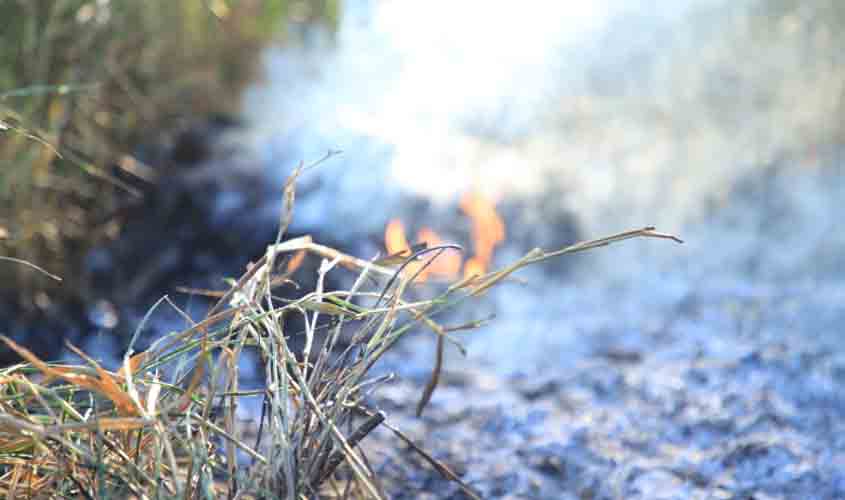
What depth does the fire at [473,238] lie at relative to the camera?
360 centimetres

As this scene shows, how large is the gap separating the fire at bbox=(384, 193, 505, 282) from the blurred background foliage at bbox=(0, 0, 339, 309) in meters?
0.98

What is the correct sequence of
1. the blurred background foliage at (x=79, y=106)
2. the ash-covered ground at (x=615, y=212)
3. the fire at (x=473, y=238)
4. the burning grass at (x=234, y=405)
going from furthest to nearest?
the fire at (x=473, y=238)
the blurred background foliage at (x=79, y=106)
the ash-covered ground at (x=615, y=212)
the burning grass at (x=234, y=405)

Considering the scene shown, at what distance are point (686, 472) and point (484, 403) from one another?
0.61 metres

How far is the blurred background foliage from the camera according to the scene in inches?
105

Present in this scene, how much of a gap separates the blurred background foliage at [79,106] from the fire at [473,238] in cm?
98

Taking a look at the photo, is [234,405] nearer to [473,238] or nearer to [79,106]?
[79,106]

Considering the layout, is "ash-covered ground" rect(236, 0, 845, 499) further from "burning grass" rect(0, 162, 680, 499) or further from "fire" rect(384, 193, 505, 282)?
"burning grass" rect(0, 162, 680, 499)

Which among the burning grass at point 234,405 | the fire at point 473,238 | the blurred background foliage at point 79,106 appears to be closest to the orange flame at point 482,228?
the fire at point 473,238

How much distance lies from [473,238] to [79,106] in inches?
61.3

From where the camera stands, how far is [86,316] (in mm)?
2971

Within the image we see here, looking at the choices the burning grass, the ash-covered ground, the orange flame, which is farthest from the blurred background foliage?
the orange flame

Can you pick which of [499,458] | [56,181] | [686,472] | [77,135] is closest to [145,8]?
[77,135]

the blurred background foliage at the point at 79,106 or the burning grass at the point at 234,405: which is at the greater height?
the blurred background foliage at the point at 79,106

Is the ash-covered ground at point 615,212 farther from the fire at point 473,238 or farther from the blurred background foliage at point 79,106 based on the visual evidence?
the blurred background foliage at point 79,106
